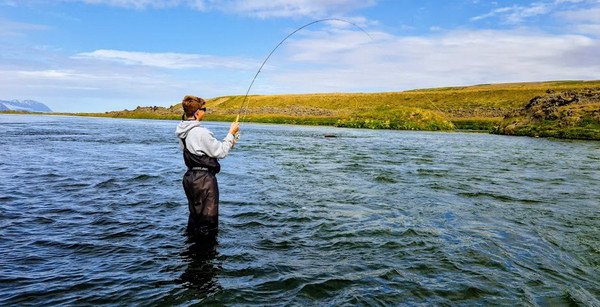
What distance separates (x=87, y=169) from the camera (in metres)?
17.3

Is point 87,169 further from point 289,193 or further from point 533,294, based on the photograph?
point 533,294

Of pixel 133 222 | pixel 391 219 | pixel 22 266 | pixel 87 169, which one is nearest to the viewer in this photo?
pixel 22 266

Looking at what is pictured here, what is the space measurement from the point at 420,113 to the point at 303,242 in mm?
70006

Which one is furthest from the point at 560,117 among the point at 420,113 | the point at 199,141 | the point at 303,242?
the point at 199,141

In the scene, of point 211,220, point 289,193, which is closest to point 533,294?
point 211,220

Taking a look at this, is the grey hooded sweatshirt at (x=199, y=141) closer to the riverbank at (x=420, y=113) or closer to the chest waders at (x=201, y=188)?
the chest waders at (x=201, y=188)

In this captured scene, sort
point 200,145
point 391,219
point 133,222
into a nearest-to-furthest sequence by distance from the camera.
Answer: point 200,145 → point 133,222 → point 391,219

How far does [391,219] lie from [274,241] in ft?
10.6

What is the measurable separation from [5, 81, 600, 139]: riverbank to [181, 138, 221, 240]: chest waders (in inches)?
112

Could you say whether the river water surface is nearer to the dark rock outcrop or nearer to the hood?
the hood

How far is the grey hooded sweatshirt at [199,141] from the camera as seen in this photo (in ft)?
21.8

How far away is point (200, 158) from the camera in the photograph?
6777mm

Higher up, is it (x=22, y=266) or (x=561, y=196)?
(x=22, y=266)

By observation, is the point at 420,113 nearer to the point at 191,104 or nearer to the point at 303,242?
the point at 303,242
